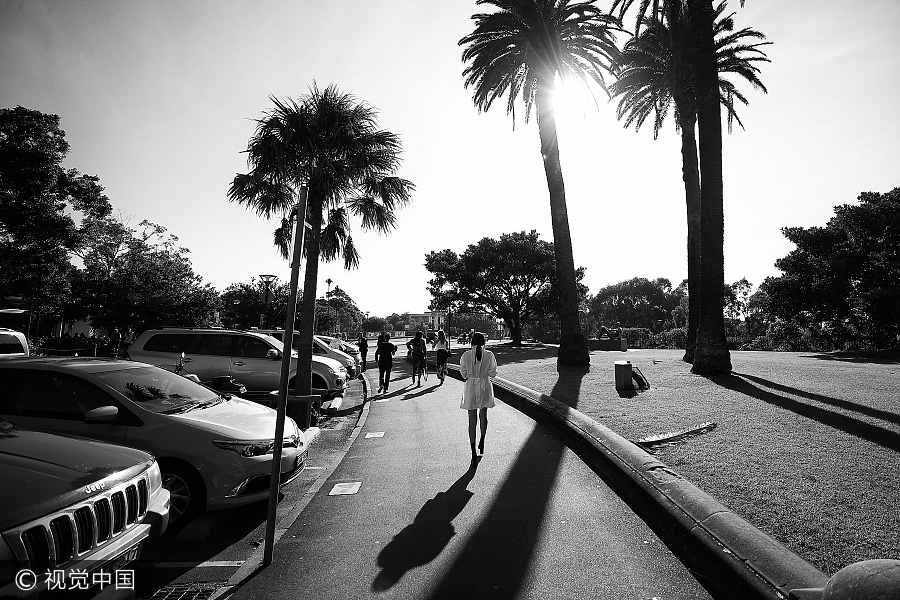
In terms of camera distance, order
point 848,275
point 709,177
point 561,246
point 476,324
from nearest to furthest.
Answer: point 709,177
point 561,246
point 848,275
point 476,324

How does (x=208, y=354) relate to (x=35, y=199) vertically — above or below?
below

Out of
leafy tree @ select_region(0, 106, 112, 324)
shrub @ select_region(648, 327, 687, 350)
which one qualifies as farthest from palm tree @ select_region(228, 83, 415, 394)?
shrub @ select_region(648, 327, 687, 350)

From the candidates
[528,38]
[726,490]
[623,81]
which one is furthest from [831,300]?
[726,490]

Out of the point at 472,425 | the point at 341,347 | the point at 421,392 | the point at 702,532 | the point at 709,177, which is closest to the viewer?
the point at 702,532

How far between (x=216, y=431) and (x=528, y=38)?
17400 mm

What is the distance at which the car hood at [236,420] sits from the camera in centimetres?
479

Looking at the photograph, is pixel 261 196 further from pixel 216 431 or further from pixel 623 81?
pixel 623 81

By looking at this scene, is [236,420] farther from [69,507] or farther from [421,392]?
[421,392]

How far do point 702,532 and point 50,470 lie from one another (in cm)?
437

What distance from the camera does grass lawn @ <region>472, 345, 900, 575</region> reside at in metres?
3.53

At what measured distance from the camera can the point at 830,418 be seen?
22.9 ft

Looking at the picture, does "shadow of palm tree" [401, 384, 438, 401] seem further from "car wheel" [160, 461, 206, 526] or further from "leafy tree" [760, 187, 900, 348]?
"leafy tree" [760, 187, 900, 348]

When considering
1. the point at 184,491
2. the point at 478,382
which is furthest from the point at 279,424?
the point at 478,382

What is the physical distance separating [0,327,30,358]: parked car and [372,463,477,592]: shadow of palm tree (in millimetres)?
9602
